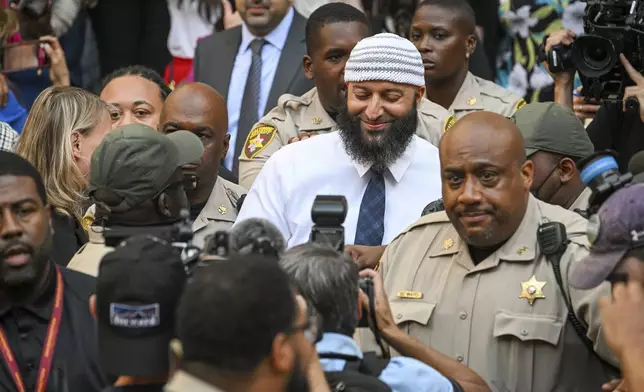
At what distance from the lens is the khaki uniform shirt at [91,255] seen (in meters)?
6.32

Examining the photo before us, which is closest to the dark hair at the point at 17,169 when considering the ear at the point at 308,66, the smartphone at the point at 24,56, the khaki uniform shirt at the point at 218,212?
the khaki uniform shirt at the point at 218,212

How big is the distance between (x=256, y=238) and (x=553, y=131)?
8.00ft

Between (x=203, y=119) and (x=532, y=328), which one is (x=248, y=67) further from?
(x=532, y=328)

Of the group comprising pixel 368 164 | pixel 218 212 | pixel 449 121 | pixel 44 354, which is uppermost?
pixel 449 121

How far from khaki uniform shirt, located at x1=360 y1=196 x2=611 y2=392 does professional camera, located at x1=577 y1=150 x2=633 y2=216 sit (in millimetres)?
427

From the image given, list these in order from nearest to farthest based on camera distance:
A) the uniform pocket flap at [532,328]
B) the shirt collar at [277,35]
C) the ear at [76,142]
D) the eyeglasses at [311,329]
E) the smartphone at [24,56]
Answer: the eyeglasses at [311,329] < the uniform pocket flap at [532,328] < the ear at [76,142] < the shirt collar at [277,35] < the smartphone at [24,56]

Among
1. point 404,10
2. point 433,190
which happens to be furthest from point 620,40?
point 404,10

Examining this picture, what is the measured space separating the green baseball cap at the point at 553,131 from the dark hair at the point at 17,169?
7.92ft

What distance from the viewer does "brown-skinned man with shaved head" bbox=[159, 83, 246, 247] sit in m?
7.38

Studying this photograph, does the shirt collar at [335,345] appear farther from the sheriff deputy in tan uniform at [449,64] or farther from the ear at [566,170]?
the sheriff deputy in tan uniform at [449,64]

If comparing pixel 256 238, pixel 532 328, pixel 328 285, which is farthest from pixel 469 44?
pixel 328 285

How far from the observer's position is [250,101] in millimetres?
9406

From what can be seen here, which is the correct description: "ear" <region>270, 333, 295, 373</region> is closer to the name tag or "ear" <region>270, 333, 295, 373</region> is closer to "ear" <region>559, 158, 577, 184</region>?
the name tag

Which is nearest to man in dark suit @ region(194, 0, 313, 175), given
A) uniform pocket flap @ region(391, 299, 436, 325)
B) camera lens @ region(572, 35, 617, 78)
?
camera lens @ region(572, 35, 617, 78)
